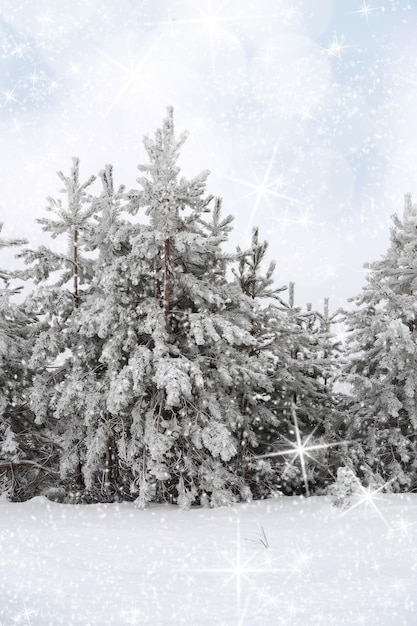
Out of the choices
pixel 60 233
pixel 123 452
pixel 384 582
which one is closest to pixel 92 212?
pixel 60 233

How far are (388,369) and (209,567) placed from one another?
10.9m

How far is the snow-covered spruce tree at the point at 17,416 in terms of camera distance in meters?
16.1

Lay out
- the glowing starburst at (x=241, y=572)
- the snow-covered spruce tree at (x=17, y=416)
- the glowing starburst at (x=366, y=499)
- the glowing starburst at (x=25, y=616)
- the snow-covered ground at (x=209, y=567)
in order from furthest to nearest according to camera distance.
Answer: the snow-covered spruce tree at (x=17, y=416) < the glowing starburst at (x=366, y=499) < the glowing starburst at (x=241, y=572) < the snow-covered ground at (x=209, y=567) < the glowing starburst at (x=25, y=616)

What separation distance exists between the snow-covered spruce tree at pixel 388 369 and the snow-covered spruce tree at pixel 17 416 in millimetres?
9764

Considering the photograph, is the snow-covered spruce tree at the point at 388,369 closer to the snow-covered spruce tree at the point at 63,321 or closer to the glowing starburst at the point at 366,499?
the glowing starburst at the point at 366,499

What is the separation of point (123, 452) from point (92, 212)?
686 cm

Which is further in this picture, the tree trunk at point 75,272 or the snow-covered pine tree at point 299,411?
the snow-covered pine tree at point 299,411

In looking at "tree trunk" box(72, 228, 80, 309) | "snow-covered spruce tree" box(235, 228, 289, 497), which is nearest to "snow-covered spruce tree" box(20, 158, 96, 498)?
"tree trunk" box(72, 228, 80, 309)

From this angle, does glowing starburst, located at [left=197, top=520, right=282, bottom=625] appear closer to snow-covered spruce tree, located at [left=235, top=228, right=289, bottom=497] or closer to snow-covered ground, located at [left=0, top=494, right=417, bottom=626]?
snow-covered ground, located at [left=0, top=494, right=417, bottom=626]

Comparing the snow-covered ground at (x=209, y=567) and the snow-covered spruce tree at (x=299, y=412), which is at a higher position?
the snow-covered spruce tree at (x=299, y=412)

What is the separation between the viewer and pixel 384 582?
8.07 metres

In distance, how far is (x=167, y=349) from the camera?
578 inches

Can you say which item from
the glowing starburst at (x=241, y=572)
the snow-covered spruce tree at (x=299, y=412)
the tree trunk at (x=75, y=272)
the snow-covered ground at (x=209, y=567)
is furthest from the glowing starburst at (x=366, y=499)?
the tree trunk at (x=75, y=272)

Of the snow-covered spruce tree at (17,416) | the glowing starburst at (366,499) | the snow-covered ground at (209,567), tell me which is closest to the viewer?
the snow-covered ground at (209,567)
